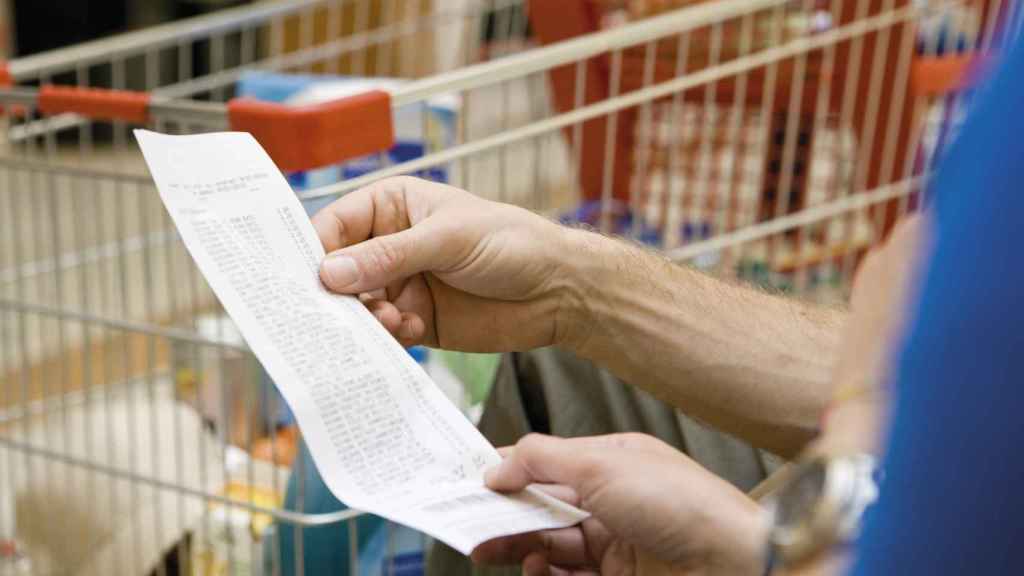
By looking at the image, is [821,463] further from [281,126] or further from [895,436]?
[281,126]

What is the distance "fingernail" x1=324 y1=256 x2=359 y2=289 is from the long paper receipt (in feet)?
0.04

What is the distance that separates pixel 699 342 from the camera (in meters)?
1.07

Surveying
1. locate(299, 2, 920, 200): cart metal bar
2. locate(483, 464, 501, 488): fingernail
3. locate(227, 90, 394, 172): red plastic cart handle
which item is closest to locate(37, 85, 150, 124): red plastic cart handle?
locate(227, 90, 394, 172): red plastic cart handle

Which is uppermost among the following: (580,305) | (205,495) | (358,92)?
(358,92)

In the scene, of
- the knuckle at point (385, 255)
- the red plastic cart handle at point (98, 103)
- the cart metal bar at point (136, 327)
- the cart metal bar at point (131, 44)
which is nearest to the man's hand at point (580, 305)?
the knuckle at point (385, 255)

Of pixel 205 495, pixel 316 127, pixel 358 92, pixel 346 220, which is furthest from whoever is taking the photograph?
pixel 358 92

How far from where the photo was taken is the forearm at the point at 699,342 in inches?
40.6

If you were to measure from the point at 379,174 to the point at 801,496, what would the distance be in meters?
0.62

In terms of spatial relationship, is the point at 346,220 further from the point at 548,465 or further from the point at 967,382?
the point at 967,382

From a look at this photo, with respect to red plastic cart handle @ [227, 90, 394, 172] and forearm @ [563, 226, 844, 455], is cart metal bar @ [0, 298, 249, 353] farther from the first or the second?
forearm @ [563, 226, 844, 455]

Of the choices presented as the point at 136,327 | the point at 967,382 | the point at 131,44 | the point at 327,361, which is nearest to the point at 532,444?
the point at 327,361

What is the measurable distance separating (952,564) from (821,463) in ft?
0.22

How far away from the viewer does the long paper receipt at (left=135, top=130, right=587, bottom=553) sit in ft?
2.64

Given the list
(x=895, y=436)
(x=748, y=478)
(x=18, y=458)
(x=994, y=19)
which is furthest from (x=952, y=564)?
(x=994, y=19)
